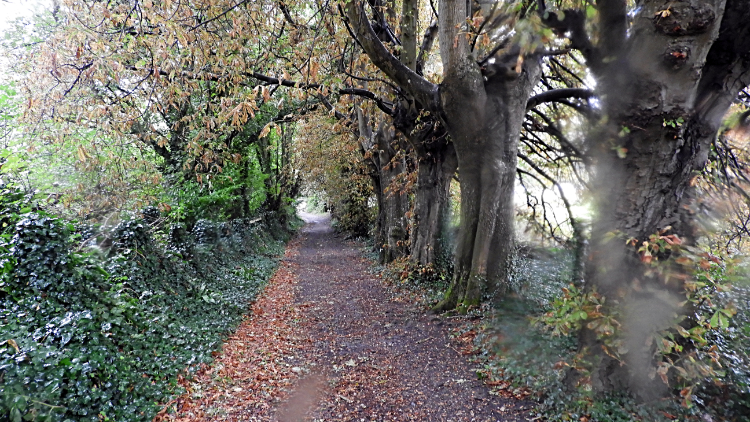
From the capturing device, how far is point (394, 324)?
25.1 ft

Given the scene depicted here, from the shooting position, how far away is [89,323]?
14.2ft

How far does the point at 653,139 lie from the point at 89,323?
20.1ft

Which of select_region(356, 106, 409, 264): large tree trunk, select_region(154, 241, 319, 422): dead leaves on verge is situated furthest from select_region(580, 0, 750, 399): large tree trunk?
select_region(356, 106, 409, 264): large tree trunk

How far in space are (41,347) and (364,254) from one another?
15104 millimetres

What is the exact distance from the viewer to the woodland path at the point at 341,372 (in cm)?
447

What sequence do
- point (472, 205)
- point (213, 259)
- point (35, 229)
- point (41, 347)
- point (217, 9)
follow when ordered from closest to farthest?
point (41, 347) → point (35, 229) → point (217, 9) → point (472, 205) → point (213, 259)

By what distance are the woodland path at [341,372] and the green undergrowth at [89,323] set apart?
21.5 inches

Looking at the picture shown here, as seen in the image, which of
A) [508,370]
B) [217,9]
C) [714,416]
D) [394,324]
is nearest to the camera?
[714,416]

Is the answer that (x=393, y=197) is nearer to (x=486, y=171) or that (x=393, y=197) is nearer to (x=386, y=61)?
(x=486, y=171)

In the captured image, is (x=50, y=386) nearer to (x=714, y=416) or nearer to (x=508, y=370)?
(x=508, y=370)

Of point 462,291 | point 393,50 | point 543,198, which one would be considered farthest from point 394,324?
point 393,50

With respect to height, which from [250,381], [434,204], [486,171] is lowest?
[250,381]

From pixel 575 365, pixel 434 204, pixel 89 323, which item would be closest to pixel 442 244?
→ pixel 434 204

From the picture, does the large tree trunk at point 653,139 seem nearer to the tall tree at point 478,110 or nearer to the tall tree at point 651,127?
the tall tree at point 651,127
